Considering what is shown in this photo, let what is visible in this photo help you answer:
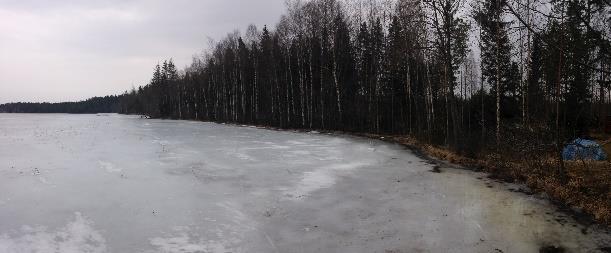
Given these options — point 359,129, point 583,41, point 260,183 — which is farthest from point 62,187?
point 359,129

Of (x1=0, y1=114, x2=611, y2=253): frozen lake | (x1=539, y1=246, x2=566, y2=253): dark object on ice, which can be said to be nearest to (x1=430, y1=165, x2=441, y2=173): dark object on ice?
(x1=0, y1=114, x2=611, y2=253): frozen lake

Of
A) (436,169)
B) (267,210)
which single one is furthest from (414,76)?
(267,210)

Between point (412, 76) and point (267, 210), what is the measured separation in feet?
101

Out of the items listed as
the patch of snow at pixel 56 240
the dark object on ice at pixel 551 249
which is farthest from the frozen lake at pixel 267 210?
the dark object on ice at pixel 551 249

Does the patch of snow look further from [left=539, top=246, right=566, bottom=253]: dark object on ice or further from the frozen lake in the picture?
[left=539, top=246, right=566, bottom=253]: dark object on ice

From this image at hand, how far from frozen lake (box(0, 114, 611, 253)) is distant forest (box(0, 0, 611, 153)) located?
126 inches

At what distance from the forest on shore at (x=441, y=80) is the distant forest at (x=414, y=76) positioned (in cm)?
9

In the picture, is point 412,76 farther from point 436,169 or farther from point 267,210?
point 267,210

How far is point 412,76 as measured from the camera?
37344mm

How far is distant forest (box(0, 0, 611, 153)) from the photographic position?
15.9 meters

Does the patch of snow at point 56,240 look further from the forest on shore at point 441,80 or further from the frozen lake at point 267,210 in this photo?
the forest on shore at point 441,80

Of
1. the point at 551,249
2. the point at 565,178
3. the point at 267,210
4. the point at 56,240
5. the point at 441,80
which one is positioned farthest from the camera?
the point at 441,80

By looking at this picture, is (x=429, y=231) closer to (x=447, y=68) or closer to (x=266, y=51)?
(x=447, y=68)

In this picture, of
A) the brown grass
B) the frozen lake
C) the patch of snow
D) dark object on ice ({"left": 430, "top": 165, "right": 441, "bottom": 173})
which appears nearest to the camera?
the patch of snow
